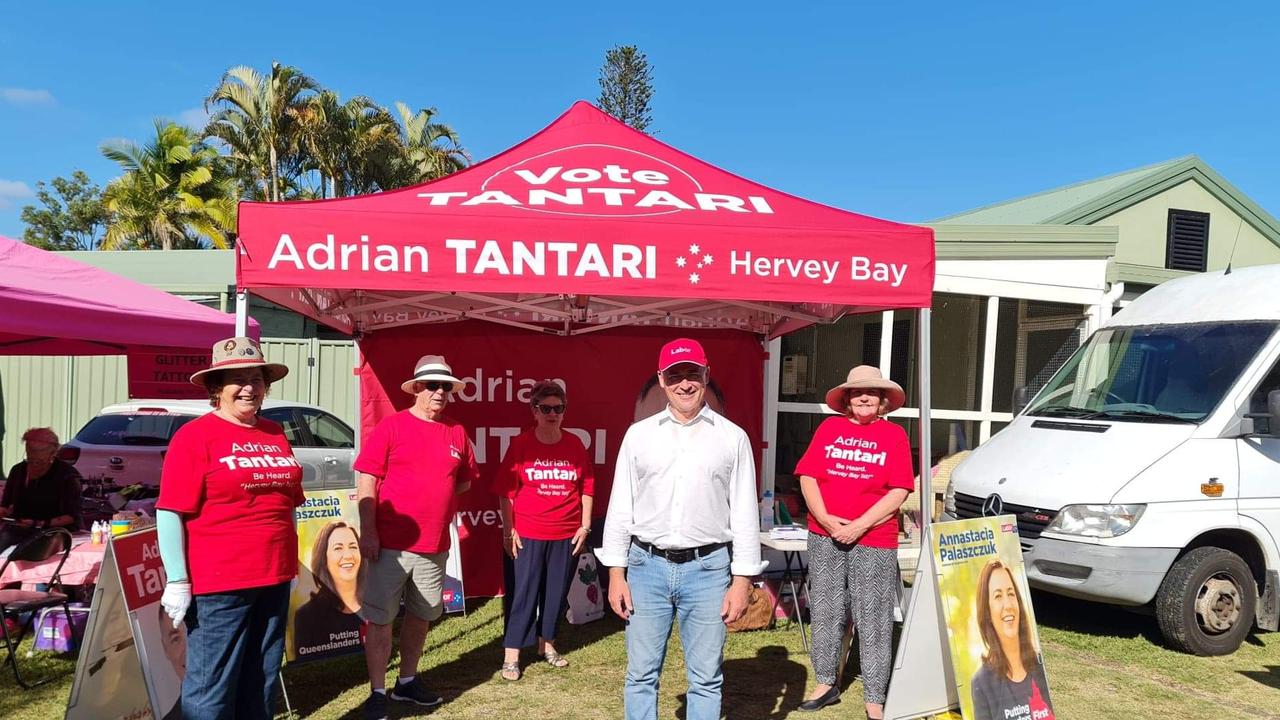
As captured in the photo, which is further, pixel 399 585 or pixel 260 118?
pixel 260 118

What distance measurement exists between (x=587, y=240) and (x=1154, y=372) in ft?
14.7

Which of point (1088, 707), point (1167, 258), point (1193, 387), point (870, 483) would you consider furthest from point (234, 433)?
point (1167, 258)

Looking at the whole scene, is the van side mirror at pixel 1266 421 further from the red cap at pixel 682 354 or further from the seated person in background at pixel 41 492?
the seated person in background at pixel 41 492

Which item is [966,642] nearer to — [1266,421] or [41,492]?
[1266,421]

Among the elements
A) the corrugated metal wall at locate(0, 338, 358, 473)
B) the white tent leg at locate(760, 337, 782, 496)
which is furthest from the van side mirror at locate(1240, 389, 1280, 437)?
the corrugated metal wall at locate(0, 338, 358, 473)

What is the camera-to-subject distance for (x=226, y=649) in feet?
10.6

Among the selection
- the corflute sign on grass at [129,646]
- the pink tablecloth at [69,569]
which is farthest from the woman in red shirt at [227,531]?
the pink tablecloth at [69,569]

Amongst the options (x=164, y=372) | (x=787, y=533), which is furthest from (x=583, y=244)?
(x=164, y=372)

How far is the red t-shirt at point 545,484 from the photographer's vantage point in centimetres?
507

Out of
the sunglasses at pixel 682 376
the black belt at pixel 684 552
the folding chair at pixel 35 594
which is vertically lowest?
the folding chair at pixel 35 594

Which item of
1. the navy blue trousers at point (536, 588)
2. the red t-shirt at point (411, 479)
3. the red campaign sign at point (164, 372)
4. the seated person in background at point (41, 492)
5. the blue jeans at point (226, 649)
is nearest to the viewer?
the blue jeans at point (226, 649)

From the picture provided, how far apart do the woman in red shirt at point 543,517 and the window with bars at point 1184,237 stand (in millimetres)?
13657

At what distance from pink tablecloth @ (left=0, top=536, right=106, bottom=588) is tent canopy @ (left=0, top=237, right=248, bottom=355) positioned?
1.30 metres

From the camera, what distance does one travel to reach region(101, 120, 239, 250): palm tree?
2355cm
